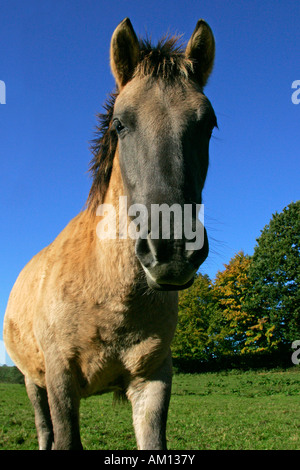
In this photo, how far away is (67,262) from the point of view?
10.7ft

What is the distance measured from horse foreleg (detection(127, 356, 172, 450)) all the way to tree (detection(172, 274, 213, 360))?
119 feet

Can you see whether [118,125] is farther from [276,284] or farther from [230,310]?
[230,310]

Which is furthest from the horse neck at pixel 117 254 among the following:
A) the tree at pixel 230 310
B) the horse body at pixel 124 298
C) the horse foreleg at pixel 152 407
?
the tree at pixel 230 310

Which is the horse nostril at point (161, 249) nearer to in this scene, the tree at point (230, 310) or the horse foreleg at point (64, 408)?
the horse foreleg at point (64, 408)

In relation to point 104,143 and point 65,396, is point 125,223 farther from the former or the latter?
point 65,396

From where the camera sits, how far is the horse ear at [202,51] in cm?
298

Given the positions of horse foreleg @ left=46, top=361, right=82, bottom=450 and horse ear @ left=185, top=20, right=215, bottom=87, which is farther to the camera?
horse ear @ left=185, top=20, right=215, bottom=87

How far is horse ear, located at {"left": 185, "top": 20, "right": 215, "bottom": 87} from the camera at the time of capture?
298 cm

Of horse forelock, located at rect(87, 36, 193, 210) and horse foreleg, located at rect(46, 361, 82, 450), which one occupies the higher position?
horse forelock, located at rect(87, 36, 193, 210)

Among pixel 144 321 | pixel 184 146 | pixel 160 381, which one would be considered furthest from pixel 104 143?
pixel 160 381

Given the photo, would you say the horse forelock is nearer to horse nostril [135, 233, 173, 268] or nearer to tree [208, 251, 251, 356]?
horse nostril [135, 233, 173, 268]

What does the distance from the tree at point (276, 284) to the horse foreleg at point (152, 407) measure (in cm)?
3202

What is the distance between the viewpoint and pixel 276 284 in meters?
33.7

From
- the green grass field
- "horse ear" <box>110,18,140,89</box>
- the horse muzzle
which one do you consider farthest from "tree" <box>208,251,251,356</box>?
the horse muzzle
